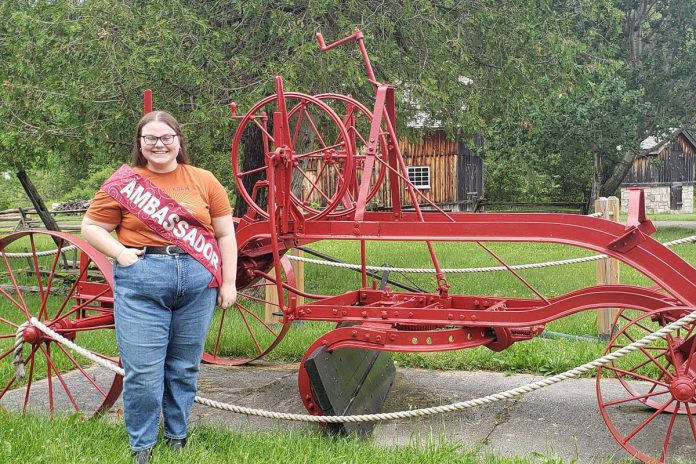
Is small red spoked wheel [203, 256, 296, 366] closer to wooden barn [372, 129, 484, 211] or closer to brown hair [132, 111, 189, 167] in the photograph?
brown hair [132, 111, 189, 167]

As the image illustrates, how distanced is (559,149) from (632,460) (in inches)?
783

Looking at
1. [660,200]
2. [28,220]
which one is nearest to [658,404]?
[28,220]

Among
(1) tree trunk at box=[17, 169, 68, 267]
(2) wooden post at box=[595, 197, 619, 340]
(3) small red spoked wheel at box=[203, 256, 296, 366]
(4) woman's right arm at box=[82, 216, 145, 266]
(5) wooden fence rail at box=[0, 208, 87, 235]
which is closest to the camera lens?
(4) woman's right arm at box=[82, 216, 145, 266]

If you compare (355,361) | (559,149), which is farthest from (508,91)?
(559,149)

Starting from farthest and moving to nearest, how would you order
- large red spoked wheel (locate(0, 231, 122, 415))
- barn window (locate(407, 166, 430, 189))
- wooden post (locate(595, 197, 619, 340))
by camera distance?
barn window (locate(407, 166, 430, 189)), wooden post (locate(595, 197, 619, 340)), large red spoked wheel (locate(0, 231, 122, 415))

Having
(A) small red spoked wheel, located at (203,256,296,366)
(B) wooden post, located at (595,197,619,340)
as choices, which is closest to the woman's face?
(A) small red spoked wheel, located at (203,256,296,366)

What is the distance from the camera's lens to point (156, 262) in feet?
12.2

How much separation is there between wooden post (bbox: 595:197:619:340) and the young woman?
4.22 metres

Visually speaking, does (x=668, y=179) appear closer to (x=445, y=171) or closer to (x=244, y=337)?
(x=445, y=171)

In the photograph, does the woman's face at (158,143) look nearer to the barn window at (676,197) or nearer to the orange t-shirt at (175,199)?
the orange t-shirt at (175,199)

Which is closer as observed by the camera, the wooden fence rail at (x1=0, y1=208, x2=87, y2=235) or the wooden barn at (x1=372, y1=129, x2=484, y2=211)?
the wooden fence rail at (x1=0, y1=208, x2=87, y2=235)

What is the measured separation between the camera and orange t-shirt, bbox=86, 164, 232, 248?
12.3ft

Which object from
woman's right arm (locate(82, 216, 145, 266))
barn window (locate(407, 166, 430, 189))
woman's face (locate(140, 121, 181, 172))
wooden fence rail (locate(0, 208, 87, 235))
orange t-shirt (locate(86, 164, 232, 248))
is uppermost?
barn window (locate(407, 166, 430, 189))

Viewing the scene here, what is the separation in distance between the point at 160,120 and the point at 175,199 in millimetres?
393
